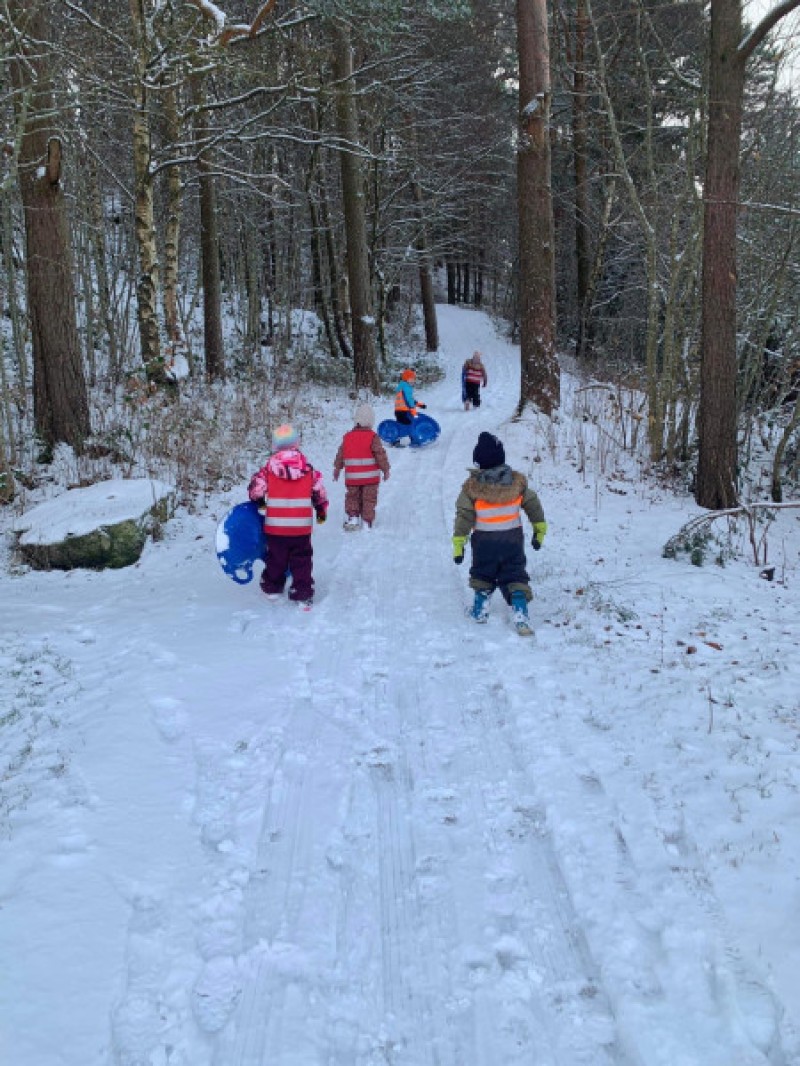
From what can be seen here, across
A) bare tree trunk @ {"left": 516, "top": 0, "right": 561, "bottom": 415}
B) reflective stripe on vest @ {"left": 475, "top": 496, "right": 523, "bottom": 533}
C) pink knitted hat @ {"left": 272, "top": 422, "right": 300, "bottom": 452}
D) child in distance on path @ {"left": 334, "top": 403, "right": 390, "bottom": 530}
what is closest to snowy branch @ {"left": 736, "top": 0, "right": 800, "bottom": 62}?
bare tree trunk @ {"left": 516, "top": 0, "right": 561, "bottom": 415}

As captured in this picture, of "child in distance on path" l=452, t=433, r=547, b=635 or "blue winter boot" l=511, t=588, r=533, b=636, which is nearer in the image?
"blue winter boot" l=511, t=588, r=533, b=636

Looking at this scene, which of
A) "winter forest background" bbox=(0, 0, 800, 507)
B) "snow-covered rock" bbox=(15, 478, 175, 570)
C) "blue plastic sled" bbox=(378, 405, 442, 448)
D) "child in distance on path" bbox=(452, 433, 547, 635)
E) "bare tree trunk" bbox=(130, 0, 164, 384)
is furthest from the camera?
"blue plastic sled" bbox=(378, 405, 442, 448)

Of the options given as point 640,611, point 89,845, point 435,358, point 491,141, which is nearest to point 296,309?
point 435,358

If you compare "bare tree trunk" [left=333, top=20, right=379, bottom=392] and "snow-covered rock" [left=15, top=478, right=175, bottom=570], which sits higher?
"bare tree trunk" [left=333, top=20, right=379, bottom=392]

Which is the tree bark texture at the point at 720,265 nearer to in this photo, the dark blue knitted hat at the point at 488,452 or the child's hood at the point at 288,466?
the dark blue knitted hat at the point at 488,452

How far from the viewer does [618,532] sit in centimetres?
793

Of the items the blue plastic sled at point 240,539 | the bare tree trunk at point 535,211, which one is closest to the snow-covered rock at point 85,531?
the blue plastic sled at point 240,539

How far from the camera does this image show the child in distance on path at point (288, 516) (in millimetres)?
6043

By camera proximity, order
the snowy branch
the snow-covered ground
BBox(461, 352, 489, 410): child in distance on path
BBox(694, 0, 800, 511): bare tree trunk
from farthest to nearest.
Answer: BBox(461, 352, 489, 410): child in distance on path, BBox(694, 0, 800, 511): bare tree trunk, the snowy branch, the snow-covered ground

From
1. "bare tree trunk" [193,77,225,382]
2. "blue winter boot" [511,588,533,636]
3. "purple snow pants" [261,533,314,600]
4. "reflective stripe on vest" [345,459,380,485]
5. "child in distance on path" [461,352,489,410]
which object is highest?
"bare tree trunk" [193,77,225,382]

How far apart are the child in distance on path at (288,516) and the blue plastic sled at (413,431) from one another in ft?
22.7

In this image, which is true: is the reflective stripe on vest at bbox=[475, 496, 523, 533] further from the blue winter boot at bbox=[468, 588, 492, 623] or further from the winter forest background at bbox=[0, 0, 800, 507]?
the winter forest background at bbox=[0, 0, 800, 507]

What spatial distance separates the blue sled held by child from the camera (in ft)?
42.6

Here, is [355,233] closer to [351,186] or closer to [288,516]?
[351,186]
